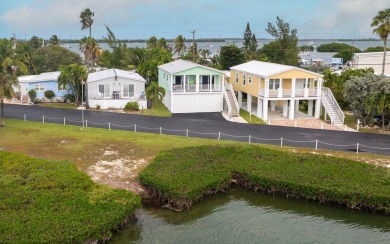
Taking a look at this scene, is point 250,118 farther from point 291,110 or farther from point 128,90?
point 128,90

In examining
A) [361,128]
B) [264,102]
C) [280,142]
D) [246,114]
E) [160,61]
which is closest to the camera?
[280,142]

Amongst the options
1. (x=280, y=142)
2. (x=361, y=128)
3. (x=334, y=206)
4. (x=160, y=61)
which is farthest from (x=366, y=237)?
(x=160, y=61)

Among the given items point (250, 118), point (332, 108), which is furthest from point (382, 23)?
point (250, 118)

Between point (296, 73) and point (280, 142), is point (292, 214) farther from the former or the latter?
point (296, 73)

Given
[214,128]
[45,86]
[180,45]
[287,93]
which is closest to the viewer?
[214,128]

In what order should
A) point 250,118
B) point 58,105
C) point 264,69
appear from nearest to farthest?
point 250,118, point 264,69, point 58,105

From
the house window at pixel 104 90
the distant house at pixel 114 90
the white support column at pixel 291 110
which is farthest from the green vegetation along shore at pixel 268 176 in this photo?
the house window at pixel 104 90

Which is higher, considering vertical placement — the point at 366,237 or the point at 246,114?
the point at 246,114
